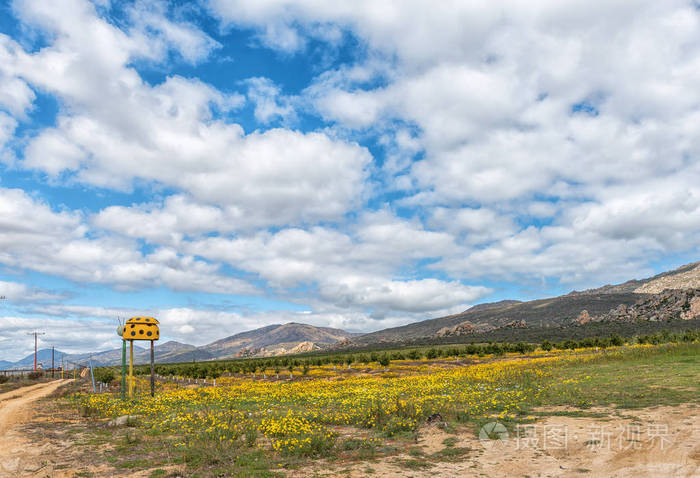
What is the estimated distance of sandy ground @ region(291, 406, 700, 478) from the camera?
8273 mm

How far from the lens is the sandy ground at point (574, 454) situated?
827 cm

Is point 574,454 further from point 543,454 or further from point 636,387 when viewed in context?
point 636,387

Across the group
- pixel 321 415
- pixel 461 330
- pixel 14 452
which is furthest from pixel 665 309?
pixel 14 452

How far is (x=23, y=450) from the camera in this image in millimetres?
11844

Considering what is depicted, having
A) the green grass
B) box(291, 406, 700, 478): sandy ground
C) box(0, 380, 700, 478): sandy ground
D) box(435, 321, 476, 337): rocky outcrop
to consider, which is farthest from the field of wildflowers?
box(435, 321, 476, 337): rocky outcrop

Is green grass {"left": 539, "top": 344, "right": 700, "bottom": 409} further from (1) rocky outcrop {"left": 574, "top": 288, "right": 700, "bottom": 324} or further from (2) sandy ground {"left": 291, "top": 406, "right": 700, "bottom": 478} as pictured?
(1) rocky outcrop {"left": 574, "top": 288, "right": 700, "bottom": 324}

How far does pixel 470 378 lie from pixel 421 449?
53.5 feet

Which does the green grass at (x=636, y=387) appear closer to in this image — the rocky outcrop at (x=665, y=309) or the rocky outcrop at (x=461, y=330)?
the rocky outcrop at (x=665, y=309)

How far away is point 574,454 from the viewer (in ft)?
30.7

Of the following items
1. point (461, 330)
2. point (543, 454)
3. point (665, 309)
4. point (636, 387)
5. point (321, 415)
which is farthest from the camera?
point (461, 330)

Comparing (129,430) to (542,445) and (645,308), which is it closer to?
(542,445)

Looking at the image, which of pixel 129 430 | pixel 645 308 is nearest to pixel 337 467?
pixel 129 430

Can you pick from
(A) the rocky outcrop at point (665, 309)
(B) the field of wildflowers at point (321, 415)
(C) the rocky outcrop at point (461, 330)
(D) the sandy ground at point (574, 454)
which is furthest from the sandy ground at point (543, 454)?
(C) the rocky outcrop at point (461, 330)

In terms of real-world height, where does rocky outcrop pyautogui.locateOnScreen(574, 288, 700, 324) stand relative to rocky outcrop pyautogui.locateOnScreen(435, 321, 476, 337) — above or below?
above
